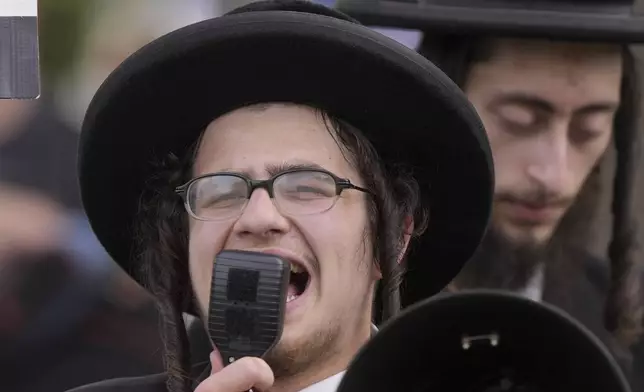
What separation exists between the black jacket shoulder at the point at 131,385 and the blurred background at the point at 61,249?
0.04 ft

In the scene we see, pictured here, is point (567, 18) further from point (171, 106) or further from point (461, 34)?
point (171, 106)

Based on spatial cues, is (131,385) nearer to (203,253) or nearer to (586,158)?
(203,253)

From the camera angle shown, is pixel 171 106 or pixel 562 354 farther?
pixel 171 106

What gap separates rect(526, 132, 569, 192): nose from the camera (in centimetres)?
153

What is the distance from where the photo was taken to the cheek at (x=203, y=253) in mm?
1458

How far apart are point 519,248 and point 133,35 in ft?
2.70

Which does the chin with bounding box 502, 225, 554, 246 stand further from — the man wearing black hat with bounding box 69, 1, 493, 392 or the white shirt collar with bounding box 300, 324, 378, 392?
the white shirt collar with bounding box 300, 324, 378, 392

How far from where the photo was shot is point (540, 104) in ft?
5.07

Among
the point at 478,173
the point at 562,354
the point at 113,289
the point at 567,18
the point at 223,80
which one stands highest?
the point at 567,18

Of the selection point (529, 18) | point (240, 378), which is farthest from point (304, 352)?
point (529, 18)

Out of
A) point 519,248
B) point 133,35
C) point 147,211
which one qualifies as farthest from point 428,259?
point 133,35

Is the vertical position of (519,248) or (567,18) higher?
(567,18)

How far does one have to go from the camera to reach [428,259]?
5.32 ft

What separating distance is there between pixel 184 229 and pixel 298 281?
0.31m
